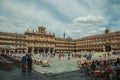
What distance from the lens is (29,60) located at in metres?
15.5

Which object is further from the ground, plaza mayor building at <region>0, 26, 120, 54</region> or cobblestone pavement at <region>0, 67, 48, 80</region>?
plaza mayor building at <region>0, 26, 120, 54</region>

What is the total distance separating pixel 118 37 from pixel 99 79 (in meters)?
79.0

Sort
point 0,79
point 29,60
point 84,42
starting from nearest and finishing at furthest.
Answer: point 0,79
point 29,60
point 84,42

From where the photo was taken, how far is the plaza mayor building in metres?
87.3

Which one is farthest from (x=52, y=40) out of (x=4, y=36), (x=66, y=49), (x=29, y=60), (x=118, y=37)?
(x=29, y=60)

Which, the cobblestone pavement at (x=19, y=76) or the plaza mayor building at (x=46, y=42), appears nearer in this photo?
the cobblestone pavement at (x=19, y=76)

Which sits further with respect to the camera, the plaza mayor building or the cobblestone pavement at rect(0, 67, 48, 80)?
the plaza mayor building

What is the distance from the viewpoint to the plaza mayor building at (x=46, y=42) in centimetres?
8731

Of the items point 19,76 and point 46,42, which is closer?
point 19,76

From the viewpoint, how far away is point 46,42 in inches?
3952

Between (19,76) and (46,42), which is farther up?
(46,42)

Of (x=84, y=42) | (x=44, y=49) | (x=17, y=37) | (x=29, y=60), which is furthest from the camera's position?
(x=84, y=42)

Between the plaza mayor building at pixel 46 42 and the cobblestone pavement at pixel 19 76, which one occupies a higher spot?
the plaza mayor building at pixel 46 42

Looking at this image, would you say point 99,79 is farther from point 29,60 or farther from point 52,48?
point 52,48
